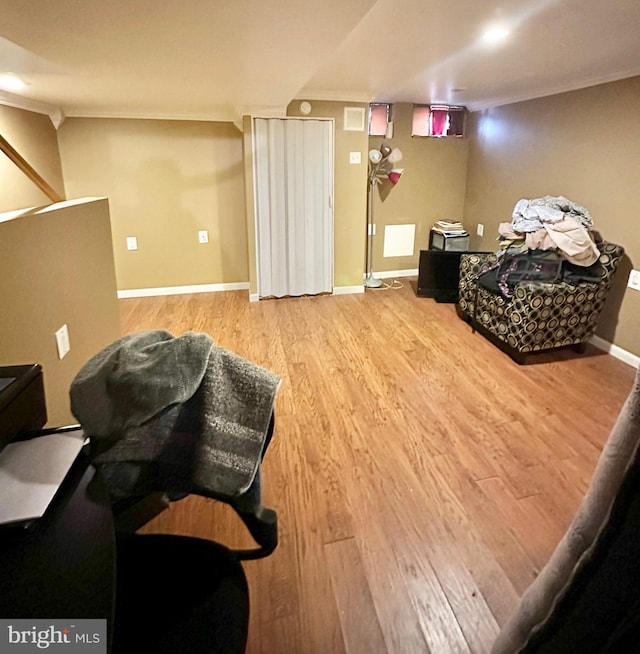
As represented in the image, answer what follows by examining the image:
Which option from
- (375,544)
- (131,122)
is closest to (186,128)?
(131,122)

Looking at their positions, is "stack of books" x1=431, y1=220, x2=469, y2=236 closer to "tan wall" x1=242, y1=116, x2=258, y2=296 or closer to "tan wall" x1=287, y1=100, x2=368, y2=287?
"tan wall" x1=287, y1=100, x2=368, y2=287

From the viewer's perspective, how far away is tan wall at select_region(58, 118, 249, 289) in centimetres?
410

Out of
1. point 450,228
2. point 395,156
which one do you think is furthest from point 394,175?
point 450,228

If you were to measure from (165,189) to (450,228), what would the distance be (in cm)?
304

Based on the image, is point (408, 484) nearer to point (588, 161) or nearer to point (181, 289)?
point (588, 161)

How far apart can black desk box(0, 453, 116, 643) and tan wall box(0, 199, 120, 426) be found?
848 mm

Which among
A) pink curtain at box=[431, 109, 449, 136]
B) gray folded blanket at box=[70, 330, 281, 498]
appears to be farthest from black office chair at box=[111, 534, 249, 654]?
pink curtain at box=[431, 109, 449, 136]

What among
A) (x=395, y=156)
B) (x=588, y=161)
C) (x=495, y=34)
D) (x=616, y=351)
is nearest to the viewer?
(x=495, y=34)

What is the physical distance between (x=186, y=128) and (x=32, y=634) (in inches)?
175

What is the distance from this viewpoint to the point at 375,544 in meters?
1.65

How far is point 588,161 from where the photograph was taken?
3.34 meters

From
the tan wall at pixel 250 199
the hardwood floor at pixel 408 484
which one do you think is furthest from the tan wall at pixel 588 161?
the tan wall at pixel 250 199

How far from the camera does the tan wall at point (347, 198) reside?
13.5ft

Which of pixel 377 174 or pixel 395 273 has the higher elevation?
pixel 377 174
